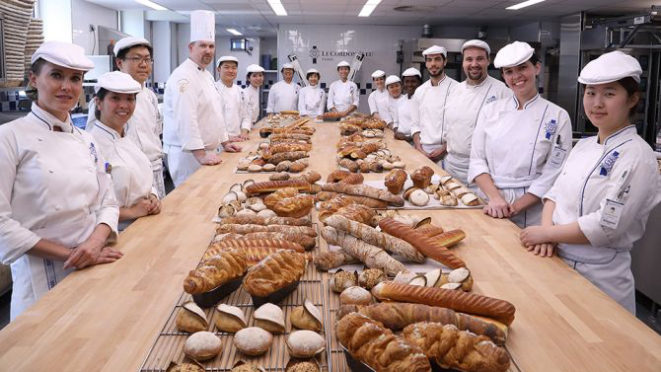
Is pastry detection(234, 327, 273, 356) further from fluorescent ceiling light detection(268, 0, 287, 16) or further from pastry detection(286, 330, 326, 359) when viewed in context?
fluorescent ceiling light detection(268, 0, 287, 16)

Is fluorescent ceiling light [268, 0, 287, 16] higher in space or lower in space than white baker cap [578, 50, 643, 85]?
higher

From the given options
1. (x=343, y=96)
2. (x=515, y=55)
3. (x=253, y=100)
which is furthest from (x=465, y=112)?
(x=343, y=96)

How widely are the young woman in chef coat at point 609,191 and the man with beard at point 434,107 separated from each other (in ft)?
9.00

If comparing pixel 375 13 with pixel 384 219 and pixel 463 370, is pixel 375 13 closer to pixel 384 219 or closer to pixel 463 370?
pixel 384 219

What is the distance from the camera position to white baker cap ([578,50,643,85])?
1.95 m

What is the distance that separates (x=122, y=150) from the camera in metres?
2.50

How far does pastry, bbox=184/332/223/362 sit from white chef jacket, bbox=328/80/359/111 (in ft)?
29.0

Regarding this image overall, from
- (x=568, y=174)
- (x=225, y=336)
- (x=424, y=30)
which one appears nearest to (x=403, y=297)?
(x=225, y=336)

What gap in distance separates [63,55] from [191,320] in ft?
4.00

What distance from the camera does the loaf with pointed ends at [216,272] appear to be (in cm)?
136

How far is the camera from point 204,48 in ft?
14.2

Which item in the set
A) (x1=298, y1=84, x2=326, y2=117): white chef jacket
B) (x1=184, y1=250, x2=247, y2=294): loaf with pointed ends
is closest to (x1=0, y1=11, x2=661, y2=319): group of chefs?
(x1=184, y1=250, x2=247, y2=294): loaf with pointed ends

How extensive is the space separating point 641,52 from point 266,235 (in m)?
7.96

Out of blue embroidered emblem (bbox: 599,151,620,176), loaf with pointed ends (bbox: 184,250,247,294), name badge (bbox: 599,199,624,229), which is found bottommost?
loaf with pointed ends (bbox: 184,250,247,294)
